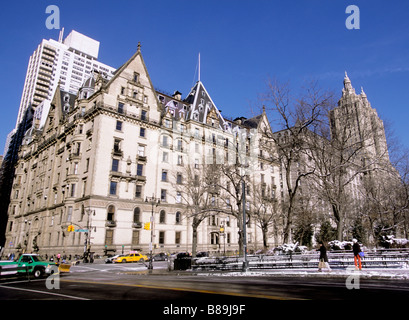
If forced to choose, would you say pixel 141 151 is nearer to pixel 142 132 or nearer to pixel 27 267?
pixel 142 132

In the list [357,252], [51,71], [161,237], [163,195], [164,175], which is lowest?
[357,252]

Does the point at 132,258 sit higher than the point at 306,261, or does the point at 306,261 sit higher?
the point at 306,261

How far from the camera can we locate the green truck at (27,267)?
18.1 metres

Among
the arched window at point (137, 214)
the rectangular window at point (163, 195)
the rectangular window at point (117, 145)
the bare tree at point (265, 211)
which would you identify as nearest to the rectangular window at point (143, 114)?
the rectangular window at point (117, 145)

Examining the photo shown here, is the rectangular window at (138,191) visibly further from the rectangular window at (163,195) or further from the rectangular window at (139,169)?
the rectangular window at (163,195)

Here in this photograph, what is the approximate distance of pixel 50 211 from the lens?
5156 cm

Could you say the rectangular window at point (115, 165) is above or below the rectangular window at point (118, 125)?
below

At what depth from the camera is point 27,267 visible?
1884 cm

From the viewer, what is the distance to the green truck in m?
18.1

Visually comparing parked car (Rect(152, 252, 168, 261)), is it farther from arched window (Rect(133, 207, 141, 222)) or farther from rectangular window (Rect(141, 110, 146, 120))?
rectangular window (Rect(141, 110, 146, 120))

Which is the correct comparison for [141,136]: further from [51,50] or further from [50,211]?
[51,50]

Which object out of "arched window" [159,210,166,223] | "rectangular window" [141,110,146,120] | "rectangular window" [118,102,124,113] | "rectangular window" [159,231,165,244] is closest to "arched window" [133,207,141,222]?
"arched window" [159,210,166,223]

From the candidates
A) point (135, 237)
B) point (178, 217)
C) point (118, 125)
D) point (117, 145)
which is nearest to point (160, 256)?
point (135, 237)

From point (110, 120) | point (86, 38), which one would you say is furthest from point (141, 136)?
point (86, 38)
